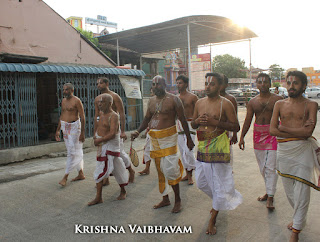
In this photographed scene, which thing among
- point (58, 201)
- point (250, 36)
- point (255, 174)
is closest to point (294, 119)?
point (255, 174)

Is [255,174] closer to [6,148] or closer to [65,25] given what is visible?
[6,148]

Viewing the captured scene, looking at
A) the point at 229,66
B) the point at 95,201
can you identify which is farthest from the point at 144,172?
the point at 229,66

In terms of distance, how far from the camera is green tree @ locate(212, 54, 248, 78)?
178 ft

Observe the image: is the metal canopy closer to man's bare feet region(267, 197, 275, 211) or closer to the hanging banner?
the hanging banner

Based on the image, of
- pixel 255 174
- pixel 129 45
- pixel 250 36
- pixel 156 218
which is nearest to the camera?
pixel 156 218

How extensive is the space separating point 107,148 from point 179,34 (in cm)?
1265

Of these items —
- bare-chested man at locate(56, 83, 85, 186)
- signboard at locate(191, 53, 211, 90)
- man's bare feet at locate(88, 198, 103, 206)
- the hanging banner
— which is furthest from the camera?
signboard at locate(191, 53, 211, 90)

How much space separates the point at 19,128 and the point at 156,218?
18.7 ft

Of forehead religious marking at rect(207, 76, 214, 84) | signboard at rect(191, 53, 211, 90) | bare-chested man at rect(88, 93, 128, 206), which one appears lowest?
bare-chested man at rect(88, 93, 128, 206)

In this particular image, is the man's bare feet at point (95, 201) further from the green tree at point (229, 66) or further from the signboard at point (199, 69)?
the green tree at point (229, 66)

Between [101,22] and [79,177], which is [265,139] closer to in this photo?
[79,177]

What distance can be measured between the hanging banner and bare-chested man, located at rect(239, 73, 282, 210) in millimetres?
6716

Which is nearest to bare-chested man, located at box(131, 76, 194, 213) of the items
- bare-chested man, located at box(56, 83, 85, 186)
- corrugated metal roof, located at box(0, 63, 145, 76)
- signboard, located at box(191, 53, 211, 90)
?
bare-chested man, located at box(56, 83, 85, 186)

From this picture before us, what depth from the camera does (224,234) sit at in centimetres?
328
